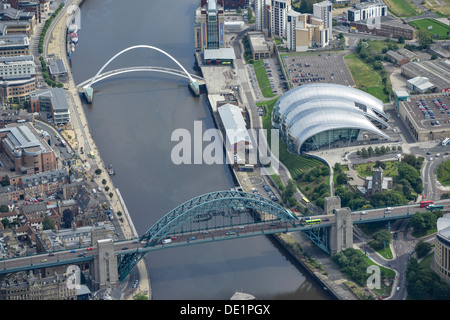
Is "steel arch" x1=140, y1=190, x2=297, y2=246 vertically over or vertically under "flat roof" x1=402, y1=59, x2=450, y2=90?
under

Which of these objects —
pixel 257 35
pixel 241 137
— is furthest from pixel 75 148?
pixel 257 35

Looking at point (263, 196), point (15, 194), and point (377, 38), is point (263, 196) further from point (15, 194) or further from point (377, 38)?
point (377, 38)

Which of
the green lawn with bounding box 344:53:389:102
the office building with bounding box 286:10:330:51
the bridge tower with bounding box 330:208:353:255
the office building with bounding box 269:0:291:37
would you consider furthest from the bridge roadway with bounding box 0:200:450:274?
the office building with bounding box 269:0:291:37

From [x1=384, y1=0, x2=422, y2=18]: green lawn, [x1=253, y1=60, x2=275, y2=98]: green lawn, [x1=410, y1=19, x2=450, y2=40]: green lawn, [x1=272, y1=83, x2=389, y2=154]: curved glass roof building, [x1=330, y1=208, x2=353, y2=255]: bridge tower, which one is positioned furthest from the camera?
[x1=384, y1=0, x2=422, y2=18]: green lawn

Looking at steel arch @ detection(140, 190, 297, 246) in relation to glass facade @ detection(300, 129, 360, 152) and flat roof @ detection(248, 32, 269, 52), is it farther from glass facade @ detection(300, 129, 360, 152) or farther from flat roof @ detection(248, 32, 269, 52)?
flat roof @ detection(248, 32, 269, 52)

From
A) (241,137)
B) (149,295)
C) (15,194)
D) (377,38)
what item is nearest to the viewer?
(149,295)

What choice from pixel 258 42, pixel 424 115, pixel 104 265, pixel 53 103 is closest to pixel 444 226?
pixel 104 265
